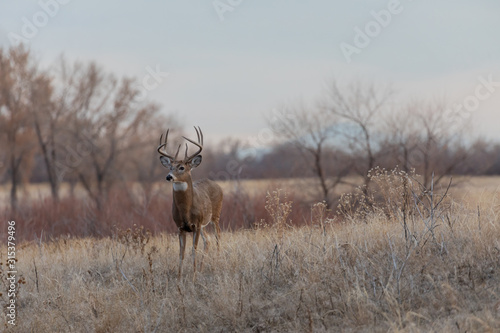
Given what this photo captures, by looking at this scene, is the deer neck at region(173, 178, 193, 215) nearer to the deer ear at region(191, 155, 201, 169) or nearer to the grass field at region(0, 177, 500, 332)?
the deer ear at region(191, 155, 201, 169)

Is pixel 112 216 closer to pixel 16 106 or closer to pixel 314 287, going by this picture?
pixel 314 287

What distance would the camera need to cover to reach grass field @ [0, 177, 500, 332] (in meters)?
5.76

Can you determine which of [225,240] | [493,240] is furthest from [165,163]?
[493,240]

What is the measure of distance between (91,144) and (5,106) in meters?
5.87

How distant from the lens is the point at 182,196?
8289 mm

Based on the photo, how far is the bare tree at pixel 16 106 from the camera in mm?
31797

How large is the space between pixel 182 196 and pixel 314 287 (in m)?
2.69

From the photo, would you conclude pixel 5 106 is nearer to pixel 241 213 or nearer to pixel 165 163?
pixel 241 213

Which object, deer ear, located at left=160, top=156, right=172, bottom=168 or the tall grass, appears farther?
the tall grass

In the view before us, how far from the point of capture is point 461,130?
24469mm

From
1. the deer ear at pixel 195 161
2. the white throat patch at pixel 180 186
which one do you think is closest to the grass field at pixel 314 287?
the white throat patch at pixel 180 186

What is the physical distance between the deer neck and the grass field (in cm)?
87

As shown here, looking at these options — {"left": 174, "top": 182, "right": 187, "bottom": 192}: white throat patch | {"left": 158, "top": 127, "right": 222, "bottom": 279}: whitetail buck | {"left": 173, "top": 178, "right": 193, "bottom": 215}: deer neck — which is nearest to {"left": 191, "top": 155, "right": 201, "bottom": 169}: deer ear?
{"left": 158, "top": 127, "right": 222, "bottom": 279}: whitetail buck

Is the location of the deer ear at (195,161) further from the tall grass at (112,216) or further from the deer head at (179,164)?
the tall grass at (112,216)
